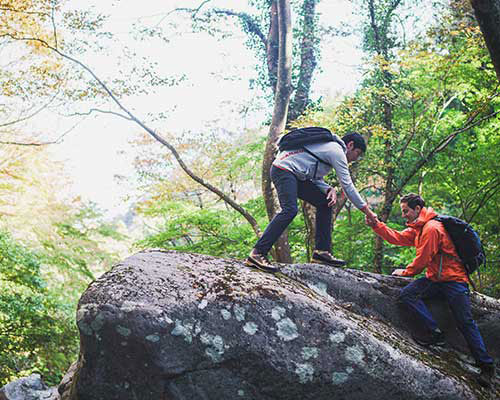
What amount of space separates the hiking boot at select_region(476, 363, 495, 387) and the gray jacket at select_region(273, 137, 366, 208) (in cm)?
205

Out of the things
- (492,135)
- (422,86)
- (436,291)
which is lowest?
(436,291)

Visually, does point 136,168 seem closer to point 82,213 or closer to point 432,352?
point 82,213

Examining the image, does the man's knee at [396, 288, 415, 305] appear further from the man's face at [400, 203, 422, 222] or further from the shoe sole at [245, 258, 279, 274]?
the shoe sole at [245, 258, 279, 274]

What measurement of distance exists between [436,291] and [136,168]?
14271mm

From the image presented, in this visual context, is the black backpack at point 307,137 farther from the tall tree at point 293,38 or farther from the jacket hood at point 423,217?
the tall tree at point 293,38

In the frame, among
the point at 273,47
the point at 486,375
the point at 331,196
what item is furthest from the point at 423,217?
the point at 273,47

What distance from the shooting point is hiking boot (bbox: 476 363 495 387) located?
158 inches

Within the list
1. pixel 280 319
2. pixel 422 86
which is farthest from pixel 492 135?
pixel 280 319

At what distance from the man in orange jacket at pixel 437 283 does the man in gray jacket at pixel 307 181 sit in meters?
0.52

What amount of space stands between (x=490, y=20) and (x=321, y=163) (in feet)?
6.73

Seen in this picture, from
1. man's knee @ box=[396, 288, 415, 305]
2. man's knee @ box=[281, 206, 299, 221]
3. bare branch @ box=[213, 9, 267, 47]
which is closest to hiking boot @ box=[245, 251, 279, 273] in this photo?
man's knee @ box=[281, 206, 299, 221]

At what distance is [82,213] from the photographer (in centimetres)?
1578

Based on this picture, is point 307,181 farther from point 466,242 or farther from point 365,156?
point 365,156

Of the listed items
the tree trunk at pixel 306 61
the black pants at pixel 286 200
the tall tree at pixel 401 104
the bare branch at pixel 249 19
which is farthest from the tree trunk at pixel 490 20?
the bare branch at pixel 249 19
